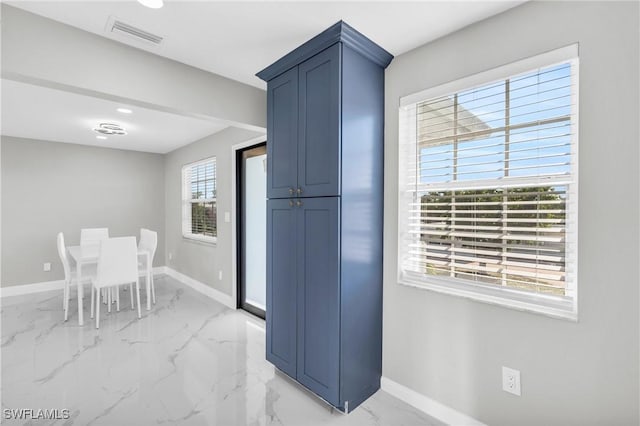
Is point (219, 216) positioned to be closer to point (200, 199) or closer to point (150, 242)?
point (200, 199)

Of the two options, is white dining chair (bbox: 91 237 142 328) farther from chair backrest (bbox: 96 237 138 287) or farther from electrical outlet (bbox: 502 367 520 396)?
electrical outlet (bbox: 502 367 520 396)

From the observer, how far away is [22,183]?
15.5 ft

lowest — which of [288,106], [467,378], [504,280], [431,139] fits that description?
[467,378]

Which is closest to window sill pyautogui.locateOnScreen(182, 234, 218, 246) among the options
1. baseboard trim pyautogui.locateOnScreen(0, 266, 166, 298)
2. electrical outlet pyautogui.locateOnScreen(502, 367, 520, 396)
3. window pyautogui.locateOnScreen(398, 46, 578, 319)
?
baseboard trim pyautogui.locateOnScreen(0, 266, 166, 298)

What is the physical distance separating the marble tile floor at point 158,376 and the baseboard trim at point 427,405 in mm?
40

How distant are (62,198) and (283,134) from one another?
485cm

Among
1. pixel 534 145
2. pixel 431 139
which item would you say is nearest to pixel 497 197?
pixel 534 145

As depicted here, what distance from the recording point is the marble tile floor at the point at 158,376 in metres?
1.96

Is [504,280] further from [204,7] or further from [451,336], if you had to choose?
[204,7]

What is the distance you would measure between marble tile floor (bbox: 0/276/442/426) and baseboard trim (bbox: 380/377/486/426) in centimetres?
4

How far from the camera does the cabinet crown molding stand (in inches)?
71.5

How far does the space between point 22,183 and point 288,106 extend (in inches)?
197

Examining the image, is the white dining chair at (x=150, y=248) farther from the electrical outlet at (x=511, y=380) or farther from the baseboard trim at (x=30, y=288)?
the electrical outlet at (x=511, y=380)

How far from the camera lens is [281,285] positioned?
7.57 feet
